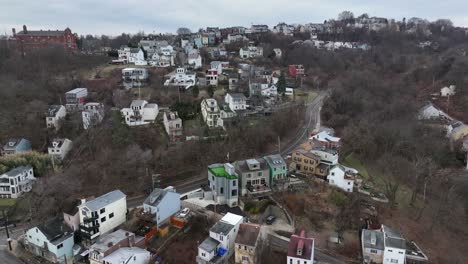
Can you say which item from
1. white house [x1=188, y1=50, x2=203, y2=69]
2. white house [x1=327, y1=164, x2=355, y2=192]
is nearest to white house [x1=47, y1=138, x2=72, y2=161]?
white house [x1=188, y1=50, x2=203, y2=69]

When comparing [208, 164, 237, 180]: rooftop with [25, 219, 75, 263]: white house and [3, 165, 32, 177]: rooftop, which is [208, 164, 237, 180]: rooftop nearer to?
[25, 219, 75, 263]: white house

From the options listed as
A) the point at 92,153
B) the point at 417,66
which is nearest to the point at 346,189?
the point at 92,153

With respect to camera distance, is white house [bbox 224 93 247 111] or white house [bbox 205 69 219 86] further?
white house [bbox 205 69 219 86]

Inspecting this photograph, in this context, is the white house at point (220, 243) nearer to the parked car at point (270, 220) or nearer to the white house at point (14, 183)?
the parked car at point (270, 220)

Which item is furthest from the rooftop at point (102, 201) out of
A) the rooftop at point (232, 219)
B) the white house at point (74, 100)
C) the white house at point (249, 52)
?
the white house at point (249, 52)

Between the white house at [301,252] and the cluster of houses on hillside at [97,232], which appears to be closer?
the white house at [301,252]

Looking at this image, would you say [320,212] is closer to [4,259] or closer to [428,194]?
[428,194]

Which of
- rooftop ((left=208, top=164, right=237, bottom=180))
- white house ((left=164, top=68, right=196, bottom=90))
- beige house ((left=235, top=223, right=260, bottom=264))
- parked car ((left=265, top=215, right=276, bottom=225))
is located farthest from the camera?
white house ((left=164, top=68, right=196, bottom=90))
